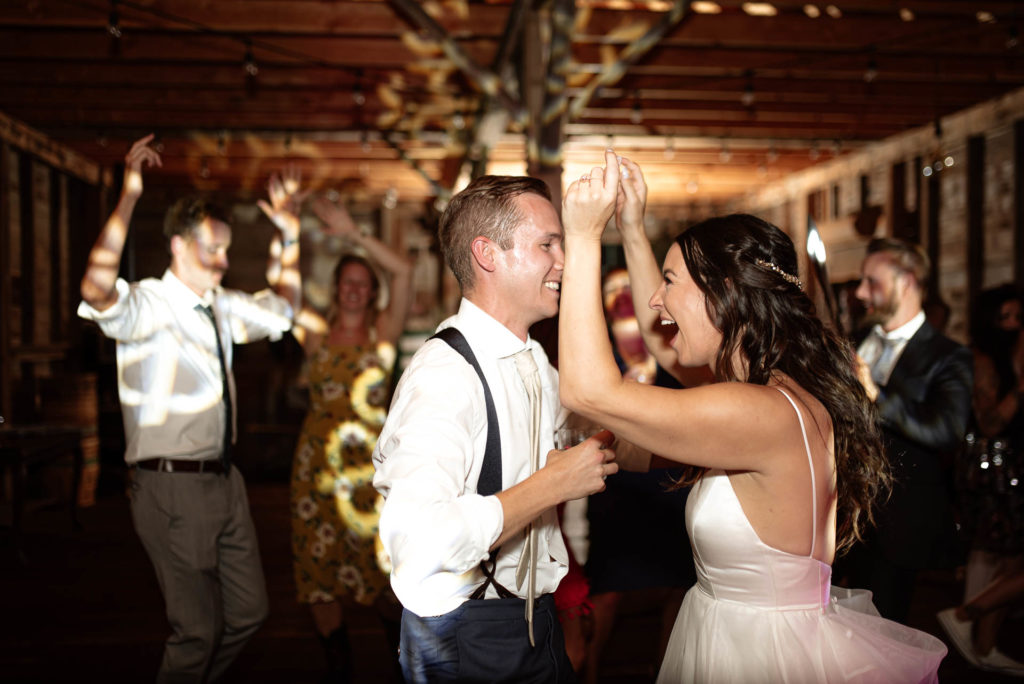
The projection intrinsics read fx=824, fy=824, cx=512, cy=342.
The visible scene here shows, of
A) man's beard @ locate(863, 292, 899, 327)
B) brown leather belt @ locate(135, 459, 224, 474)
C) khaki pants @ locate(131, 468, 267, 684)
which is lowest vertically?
khaki pants @ locate(131, 468, 267, 684)

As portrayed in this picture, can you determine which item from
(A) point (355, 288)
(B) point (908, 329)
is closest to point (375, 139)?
(A) point (355, 288)

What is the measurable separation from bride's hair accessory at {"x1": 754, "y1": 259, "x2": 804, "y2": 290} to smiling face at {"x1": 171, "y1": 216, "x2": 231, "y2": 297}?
1.80 metres

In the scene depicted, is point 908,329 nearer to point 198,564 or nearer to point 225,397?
point 225,397

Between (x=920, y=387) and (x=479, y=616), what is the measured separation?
1.83 meters

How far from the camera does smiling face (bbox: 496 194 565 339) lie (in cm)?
162

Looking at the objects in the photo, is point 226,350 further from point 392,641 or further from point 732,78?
point 732,78

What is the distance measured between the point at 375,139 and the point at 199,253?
19.7 ft

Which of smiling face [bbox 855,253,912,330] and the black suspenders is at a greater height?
smiling face [bbox 855,253,912,330]

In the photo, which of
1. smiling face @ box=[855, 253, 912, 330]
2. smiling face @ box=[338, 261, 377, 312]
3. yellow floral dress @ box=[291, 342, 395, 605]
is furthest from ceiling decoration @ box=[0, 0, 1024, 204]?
smiling face @ box=[855, 253, 912, 330]

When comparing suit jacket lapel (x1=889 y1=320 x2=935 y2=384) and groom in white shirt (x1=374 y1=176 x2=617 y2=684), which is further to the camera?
suit jacket lapel (x1=889 y1=320 x2=935 y2=384)

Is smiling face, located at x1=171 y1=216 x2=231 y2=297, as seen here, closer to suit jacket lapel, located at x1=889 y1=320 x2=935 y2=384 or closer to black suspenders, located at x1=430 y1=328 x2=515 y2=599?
black suspenders, located at x1=430 y1=328 x2=515 y2=599

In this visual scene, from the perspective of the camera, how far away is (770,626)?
5.15 ft

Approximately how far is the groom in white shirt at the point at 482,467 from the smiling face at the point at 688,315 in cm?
24

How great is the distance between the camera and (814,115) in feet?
25.7
